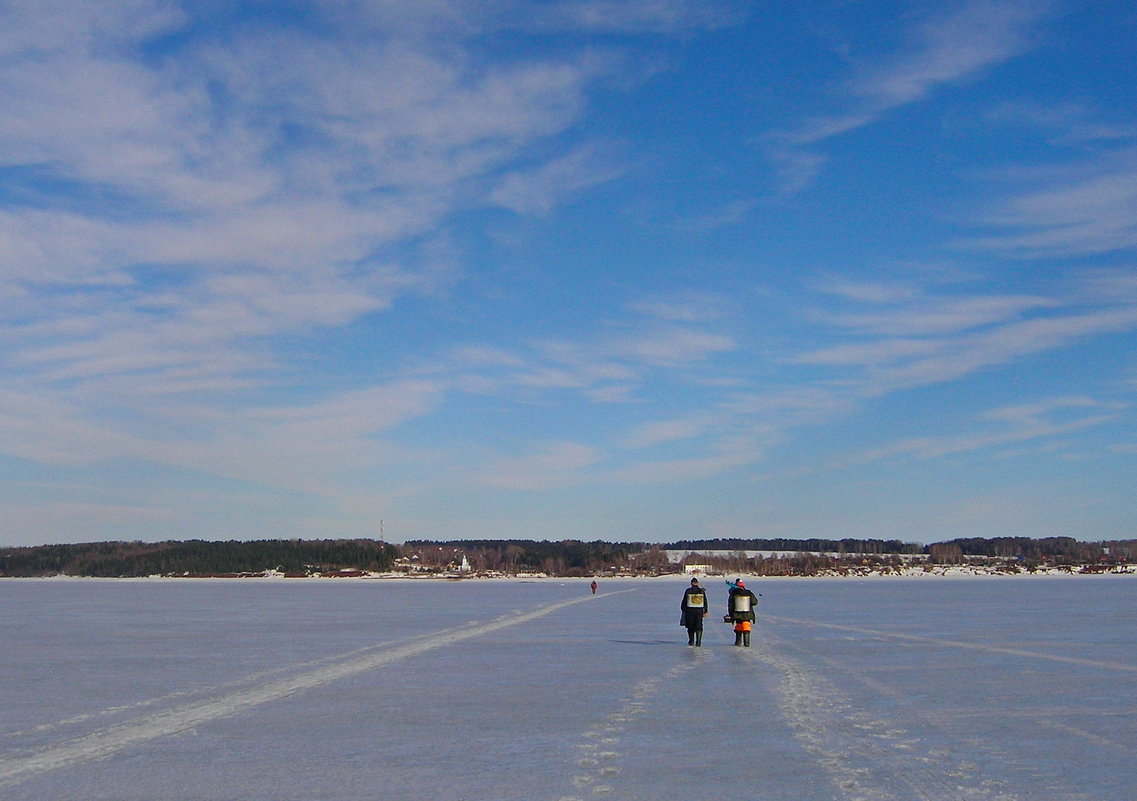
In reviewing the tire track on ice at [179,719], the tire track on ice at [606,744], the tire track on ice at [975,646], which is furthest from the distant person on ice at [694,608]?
the tire track on ice at [606,744]

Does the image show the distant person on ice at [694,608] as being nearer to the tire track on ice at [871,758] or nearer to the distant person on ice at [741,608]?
the distant person on ice at [741,608]

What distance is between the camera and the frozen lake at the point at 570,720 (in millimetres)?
9742

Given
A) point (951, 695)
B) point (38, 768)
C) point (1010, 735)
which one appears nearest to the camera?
point (38, 768)

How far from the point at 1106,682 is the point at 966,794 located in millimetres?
10272

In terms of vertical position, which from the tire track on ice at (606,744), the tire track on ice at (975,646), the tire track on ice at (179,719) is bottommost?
the tire track on ice at (975,646)

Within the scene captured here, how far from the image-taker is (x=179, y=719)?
13.7 metres

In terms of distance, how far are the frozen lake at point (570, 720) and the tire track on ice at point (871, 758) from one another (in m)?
0.04

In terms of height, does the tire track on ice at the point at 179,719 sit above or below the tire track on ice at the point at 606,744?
above

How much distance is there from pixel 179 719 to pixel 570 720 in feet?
17.1

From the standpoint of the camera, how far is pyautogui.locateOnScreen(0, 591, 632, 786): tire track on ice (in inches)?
428

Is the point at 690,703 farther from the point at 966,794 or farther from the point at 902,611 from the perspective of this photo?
the point at 902,611

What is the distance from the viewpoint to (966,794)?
29.9 ft

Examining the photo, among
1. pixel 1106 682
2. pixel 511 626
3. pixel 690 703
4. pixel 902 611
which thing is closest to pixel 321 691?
pixel 690 703

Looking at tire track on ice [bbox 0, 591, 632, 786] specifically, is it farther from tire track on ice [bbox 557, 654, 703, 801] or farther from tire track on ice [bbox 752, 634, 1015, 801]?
tire track on ice [bbox 752, 634, 1015, 801]
